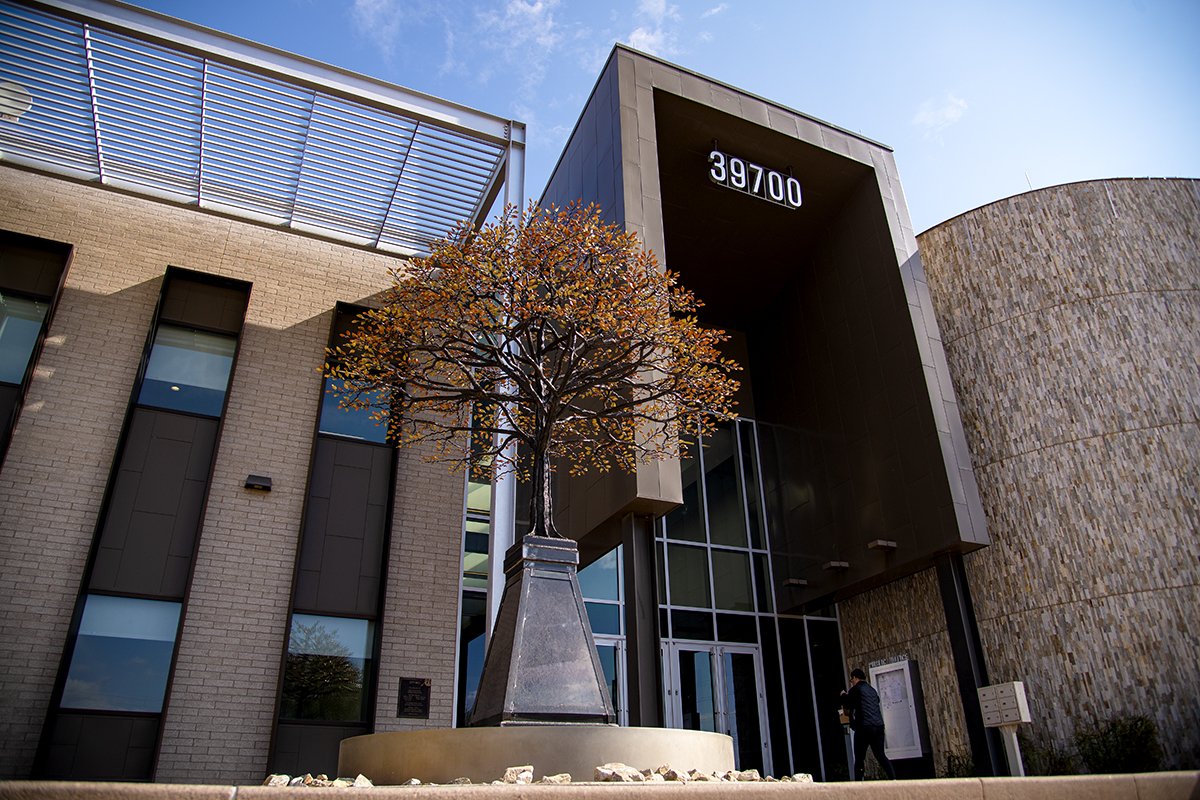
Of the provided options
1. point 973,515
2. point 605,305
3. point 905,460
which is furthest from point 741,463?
point 605,305

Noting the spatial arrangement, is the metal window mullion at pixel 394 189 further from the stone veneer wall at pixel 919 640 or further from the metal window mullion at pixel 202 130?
the stone veneer wall at pixel 919 640

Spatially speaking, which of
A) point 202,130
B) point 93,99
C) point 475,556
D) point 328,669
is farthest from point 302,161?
point 328,669

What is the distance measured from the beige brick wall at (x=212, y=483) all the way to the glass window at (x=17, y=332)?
379 millimetres

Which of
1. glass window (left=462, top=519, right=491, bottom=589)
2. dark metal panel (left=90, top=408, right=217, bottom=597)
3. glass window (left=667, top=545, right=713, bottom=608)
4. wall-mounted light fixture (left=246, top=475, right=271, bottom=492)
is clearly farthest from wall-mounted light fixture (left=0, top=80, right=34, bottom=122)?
glass window (left=667, top=545, right=713, bottom=608)

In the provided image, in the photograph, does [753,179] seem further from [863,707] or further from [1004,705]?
→ [1004,705]

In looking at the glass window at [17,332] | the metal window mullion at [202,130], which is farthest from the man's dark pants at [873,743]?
the metal window mullion at [202,130]

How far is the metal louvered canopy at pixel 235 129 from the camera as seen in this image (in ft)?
34.9

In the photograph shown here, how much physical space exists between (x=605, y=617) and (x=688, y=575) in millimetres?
2238

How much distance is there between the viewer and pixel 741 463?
1742 centimetres

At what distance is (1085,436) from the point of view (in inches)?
517

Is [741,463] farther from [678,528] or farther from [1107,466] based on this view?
[1107,466]

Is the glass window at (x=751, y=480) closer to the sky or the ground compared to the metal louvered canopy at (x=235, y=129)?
closer to the ground

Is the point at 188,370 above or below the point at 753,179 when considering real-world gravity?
below

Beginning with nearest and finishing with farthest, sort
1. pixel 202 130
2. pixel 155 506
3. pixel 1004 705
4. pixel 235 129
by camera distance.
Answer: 1. pixel 1004 705
2. pixel 155 506
3. pixel 202 130
4. pixel 235 129
